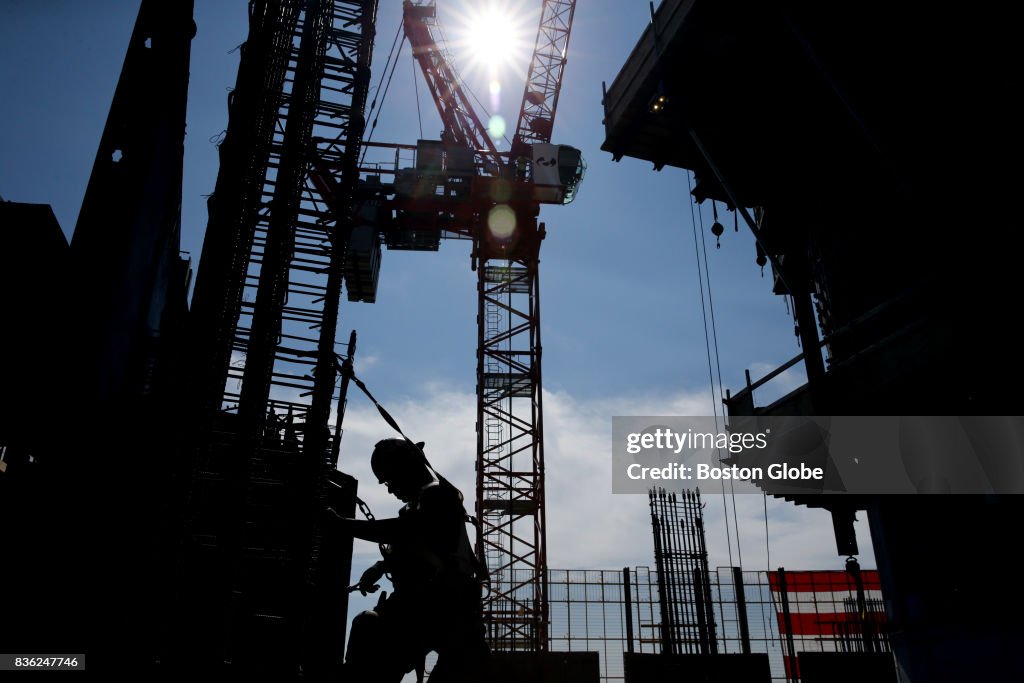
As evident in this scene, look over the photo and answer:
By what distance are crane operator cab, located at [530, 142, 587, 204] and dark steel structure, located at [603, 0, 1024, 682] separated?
47.5 feet

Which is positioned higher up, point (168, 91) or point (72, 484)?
point (168, 91)

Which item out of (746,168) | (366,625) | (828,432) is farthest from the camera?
(746,168)

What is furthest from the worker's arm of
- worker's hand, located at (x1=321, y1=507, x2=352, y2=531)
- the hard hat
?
the hard hat

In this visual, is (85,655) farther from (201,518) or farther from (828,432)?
(828,432)

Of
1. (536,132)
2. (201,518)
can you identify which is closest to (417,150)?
(536,132)

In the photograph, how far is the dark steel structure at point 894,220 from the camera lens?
29.8 feet

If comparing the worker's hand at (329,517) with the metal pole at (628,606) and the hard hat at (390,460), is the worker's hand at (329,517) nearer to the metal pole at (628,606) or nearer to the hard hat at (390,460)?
the hard hat at (390,460)

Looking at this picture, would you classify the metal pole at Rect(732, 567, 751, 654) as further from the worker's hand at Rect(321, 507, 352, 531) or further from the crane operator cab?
the crane operator cab

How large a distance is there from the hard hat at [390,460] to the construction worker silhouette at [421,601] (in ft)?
0.72

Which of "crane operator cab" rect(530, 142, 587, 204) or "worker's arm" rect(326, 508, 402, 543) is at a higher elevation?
"crane operator cab" rect(530, 142, 587, 204)

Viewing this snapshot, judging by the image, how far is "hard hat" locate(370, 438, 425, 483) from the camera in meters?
3.84

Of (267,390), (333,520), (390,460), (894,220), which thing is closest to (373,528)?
(333,520)

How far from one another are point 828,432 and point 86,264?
38.2 feet

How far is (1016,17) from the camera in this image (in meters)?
9.11
